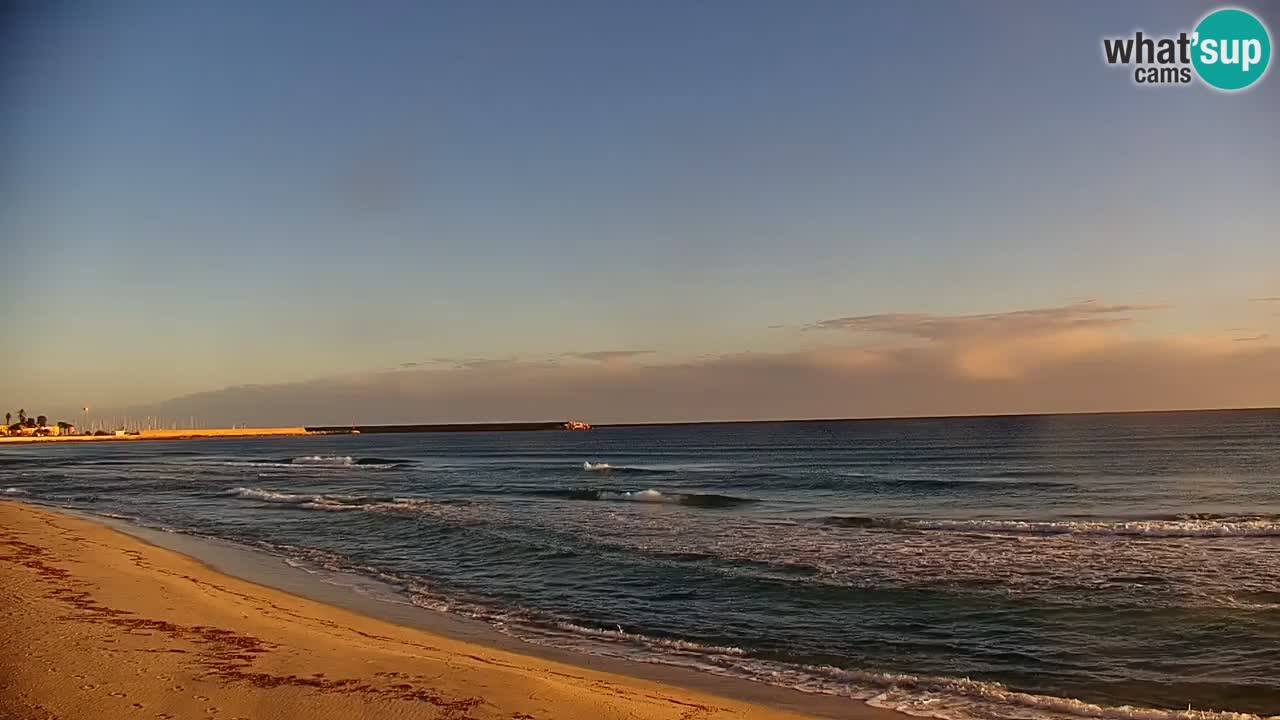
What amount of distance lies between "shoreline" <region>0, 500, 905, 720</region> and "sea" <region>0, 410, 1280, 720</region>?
822 mm

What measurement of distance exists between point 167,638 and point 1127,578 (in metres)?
17.0

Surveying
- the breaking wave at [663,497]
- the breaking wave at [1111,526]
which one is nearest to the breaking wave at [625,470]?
the breaking wave at [663,497]

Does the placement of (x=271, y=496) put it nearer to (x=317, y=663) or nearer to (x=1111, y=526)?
(x=317, y=663)

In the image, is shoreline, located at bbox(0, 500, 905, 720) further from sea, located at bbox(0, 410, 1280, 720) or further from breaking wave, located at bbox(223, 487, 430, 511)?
breaking wave, located at bbox(223, 487, 430, 511)

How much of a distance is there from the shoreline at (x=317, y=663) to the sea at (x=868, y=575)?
0.82m

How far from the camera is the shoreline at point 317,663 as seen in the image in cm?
812

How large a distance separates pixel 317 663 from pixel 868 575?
11.2 m

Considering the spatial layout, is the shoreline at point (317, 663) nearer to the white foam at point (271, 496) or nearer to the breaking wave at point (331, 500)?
the breaking wave at point (331, 500)

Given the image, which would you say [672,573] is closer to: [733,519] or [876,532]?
[876,532]

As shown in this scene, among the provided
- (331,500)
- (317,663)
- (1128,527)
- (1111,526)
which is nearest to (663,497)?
(331,500)

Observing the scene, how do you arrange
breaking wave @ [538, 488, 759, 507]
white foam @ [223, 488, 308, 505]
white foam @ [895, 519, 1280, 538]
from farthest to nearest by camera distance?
white foam @ [223, 488, 308, 505]
breaking wave @ [538, 488, 759, 507]
white foam @ [895, 519, 1280, 538]

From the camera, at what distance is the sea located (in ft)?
34.5

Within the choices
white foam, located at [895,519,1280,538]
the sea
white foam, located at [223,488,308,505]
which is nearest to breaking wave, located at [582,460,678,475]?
the sea

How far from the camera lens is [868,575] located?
16797mm
